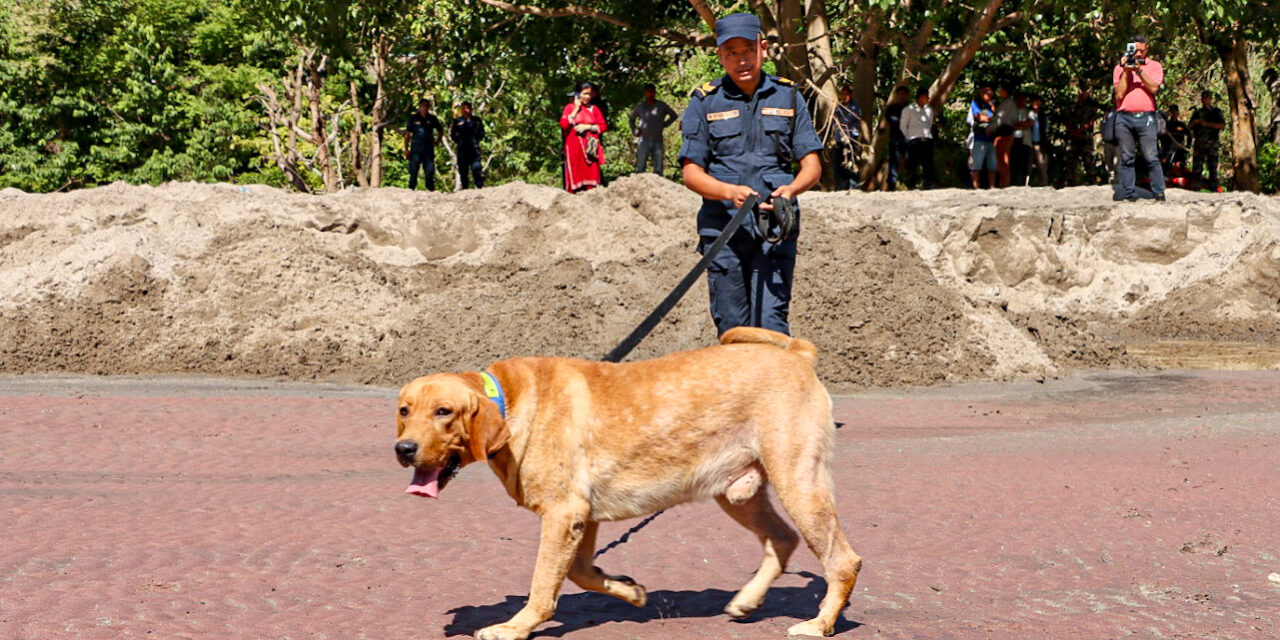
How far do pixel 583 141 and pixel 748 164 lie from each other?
1429 centimetres

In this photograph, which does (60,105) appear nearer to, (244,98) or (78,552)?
(244,98)

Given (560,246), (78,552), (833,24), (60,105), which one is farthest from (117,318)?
(60,105)

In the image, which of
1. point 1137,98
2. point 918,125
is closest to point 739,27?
point 1137,98

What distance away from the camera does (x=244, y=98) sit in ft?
131

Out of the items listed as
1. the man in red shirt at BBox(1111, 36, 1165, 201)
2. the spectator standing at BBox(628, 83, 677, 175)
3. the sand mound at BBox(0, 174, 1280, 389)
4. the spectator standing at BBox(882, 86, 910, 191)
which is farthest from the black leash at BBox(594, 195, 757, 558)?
the spectator standing at BBox(628, 83, 677, 175)

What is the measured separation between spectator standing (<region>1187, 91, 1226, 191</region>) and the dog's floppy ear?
79.5ft

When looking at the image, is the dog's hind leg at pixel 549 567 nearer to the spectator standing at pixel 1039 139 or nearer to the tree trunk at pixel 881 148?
the tree trunk at pixel 881 148

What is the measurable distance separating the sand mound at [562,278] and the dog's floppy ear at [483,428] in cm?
942

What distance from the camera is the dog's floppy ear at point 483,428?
169 inches

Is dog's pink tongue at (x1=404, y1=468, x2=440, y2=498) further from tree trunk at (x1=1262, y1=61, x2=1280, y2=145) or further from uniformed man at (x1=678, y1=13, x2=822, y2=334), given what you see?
tree trunk at (x1=1262, y1=61, x2=1280, y2=145)

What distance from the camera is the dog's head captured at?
4238 millimetres

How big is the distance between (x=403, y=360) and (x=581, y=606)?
9669 millimetres

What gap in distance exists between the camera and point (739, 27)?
6875 millimetres

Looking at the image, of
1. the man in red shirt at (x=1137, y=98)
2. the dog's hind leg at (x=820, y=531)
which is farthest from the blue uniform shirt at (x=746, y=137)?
the man in red shirt at (x=1137, y=98)
